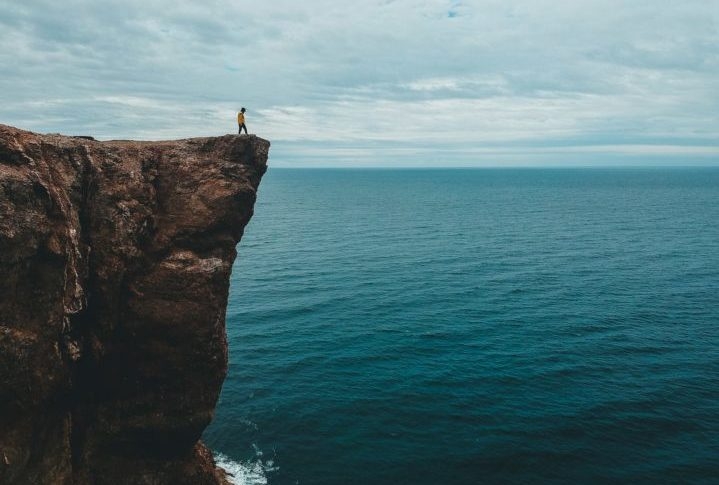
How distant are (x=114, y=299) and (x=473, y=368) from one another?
41252 mm

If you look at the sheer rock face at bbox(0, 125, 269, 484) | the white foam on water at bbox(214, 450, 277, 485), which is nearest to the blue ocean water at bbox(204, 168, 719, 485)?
the white foam on water at bbox(214, 450, 277, 485)

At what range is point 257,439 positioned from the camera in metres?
44.9

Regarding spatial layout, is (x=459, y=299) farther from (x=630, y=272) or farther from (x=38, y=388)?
(x=38, y=388)

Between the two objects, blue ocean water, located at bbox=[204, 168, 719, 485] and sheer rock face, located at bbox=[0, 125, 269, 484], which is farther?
blue ocean water, located at bbox=[204, 168, 719, 485]

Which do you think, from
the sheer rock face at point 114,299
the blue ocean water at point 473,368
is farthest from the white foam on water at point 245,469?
the sheer rock face at point 114,299

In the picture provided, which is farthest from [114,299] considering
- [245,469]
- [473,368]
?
[473,368]

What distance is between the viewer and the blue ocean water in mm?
42031

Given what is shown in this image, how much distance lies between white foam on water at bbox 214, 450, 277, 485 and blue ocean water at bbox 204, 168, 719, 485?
23 centimetres

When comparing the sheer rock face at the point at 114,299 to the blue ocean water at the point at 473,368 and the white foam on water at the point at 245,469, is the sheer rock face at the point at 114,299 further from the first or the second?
the blue ocean water at the point at 473,368

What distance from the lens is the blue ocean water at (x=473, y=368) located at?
42.0 metres

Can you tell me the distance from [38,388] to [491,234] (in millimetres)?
120854

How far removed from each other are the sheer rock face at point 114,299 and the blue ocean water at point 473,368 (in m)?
17.1

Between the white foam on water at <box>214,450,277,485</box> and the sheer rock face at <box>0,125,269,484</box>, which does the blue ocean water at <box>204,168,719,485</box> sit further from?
the sheer rock face at <box>0,125,269,484</box>

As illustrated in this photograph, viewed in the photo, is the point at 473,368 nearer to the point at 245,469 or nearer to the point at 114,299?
the point at 245,469
